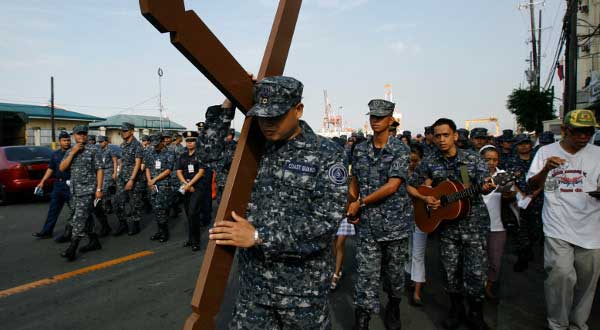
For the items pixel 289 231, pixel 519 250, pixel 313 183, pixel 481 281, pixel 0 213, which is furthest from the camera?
pixel 0 213

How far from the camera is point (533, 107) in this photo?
25.0 meters

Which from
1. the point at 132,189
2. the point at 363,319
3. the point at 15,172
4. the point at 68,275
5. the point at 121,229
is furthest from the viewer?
the point at 15,172

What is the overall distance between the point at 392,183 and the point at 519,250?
3.32 meters

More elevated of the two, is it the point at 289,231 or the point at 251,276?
the point at 289,231

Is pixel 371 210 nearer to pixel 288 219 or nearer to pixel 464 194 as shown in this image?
pixel 464 194

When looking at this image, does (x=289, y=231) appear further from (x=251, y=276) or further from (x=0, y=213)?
(x=0, y=213)

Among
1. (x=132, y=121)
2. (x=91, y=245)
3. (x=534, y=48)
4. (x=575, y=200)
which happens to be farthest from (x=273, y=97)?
(x=132, y=121)

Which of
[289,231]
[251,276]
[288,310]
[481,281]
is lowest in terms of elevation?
[481,281]

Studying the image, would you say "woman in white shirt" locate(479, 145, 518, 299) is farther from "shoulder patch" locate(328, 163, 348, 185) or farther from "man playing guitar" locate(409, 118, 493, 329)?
"shoulder patch" locate(328, 163, 348, 185)

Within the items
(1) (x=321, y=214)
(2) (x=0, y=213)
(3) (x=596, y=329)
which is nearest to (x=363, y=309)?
(1) (x=321, y=214)

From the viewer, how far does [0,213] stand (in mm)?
9297

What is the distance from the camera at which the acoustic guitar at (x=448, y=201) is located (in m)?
3.47

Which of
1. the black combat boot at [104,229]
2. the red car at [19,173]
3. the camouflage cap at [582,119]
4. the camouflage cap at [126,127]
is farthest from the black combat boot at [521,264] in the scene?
the red car at [19,173]

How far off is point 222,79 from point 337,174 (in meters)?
0.70
